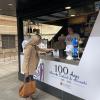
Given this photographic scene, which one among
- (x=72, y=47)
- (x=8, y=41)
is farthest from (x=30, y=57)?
(x=8, y=41)

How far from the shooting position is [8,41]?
51.0ft

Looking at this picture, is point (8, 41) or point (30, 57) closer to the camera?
point (30, 57)

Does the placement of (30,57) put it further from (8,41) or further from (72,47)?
(8,41)

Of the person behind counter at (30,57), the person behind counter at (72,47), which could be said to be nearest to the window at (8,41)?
the person behind counter at (30,57)

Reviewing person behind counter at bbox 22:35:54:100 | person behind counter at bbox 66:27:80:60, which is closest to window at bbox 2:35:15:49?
person behind counter at bbox 22:35:54:100

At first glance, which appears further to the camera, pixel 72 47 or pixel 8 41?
pixel 8 41

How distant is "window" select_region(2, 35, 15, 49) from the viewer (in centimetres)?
1504

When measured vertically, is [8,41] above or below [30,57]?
above

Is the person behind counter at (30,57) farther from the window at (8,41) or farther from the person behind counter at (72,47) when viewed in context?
the window at (8,41)

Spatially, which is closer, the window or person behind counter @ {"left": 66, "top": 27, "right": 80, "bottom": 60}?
person behind counter @ {"left": 66, "top": 27, "right": 80, "bottom": 60}

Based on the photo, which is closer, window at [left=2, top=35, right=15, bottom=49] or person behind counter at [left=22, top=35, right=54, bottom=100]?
person behind counter at [left=22, top=35, right=54, bottom=100]

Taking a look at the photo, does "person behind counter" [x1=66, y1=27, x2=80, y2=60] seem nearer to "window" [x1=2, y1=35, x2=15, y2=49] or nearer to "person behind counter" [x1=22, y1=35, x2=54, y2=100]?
"person behind counter" [x1=22, y1=35, x2=54, y2=100]

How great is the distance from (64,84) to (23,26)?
9.84 ft

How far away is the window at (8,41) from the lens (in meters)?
15.0
